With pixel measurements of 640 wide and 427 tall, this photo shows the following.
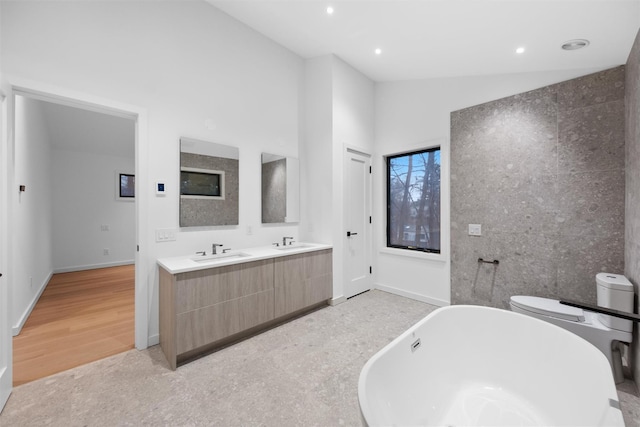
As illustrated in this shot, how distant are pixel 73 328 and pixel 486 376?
3.92 meters

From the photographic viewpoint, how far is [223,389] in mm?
1900

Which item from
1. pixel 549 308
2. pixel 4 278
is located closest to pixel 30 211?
pixel 4 278

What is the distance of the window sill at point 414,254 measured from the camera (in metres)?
3.47

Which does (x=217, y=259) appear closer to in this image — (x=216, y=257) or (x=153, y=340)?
(x=216, y=257)

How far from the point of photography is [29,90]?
75.0 inches

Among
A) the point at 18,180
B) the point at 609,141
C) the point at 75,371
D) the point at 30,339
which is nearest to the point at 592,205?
the point at 609,141

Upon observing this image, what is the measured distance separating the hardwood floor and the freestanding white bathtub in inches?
95.7

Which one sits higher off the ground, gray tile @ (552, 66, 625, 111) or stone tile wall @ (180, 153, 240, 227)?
gray tile @ (552, 66, 625, 111)

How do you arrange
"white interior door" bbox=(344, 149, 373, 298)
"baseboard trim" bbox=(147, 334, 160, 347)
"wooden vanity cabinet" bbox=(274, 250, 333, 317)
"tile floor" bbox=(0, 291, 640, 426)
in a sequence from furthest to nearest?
"white interior door" bbox=(344, 149, 373, 298), "wooden vanity cabinet" bbox=(274, 250, 333, 317), "baseboard trim" bbox=(147, 334, 160, 347), "tile floor" bbox=(0, 291, 640, 426)

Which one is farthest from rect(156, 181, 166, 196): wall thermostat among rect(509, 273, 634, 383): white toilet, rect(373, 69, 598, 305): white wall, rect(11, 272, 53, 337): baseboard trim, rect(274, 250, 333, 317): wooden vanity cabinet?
rect(509, 273, 634, 383): white toilet

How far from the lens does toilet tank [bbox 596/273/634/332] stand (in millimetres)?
1961

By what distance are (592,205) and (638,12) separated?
1.46m

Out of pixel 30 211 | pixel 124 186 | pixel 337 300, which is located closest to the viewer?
pixel 30 211

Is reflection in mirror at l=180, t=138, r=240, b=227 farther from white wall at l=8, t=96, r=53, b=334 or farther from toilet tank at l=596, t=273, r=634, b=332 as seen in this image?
toilet tank at l=596, t=273, r=634, b=332
